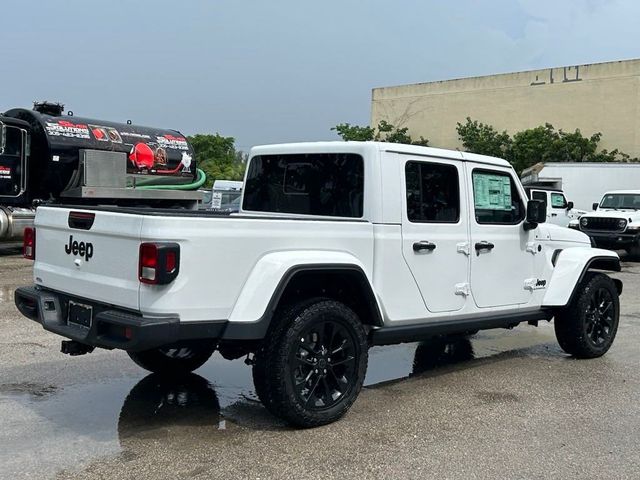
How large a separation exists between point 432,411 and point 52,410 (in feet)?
9.15

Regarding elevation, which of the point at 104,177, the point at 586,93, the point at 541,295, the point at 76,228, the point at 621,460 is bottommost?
the point at 621,460

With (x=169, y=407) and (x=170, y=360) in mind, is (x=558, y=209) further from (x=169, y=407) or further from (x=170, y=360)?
(x=169, y=407)

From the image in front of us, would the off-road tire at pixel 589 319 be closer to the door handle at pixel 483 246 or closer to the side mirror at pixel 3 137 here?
the door handle at pixel 483 246

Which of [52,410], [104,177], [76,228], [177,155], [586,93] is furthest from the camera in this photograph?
[586,93]

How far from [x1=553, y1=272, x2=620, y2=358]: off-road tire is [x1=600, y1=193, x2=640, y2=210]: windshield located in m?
13.8

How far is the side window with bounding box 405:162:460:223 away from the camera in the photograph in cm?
527

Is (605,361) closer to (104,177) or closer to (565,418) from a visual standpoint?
(565,418)

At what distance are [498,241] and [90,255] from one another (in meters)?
3.40

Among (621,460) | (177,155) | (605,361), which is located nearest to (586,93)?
(177,155)

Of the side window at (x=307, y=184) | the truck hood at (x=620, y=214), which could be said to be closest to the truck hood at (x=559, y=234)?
the side window at (x=307, y=184)

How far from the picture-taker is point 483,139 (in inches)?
1833

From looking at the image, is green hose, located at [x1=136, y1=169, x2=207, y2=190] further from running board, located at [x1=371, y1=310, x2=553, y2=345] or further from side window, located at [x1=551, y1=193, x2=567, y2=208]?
side window, located at [x1=551, y1=193, x2=567, y2=208]

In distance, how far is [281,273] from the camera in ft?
14.1

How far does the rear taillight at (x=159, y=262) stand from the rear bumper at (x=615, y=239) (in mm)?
16372
